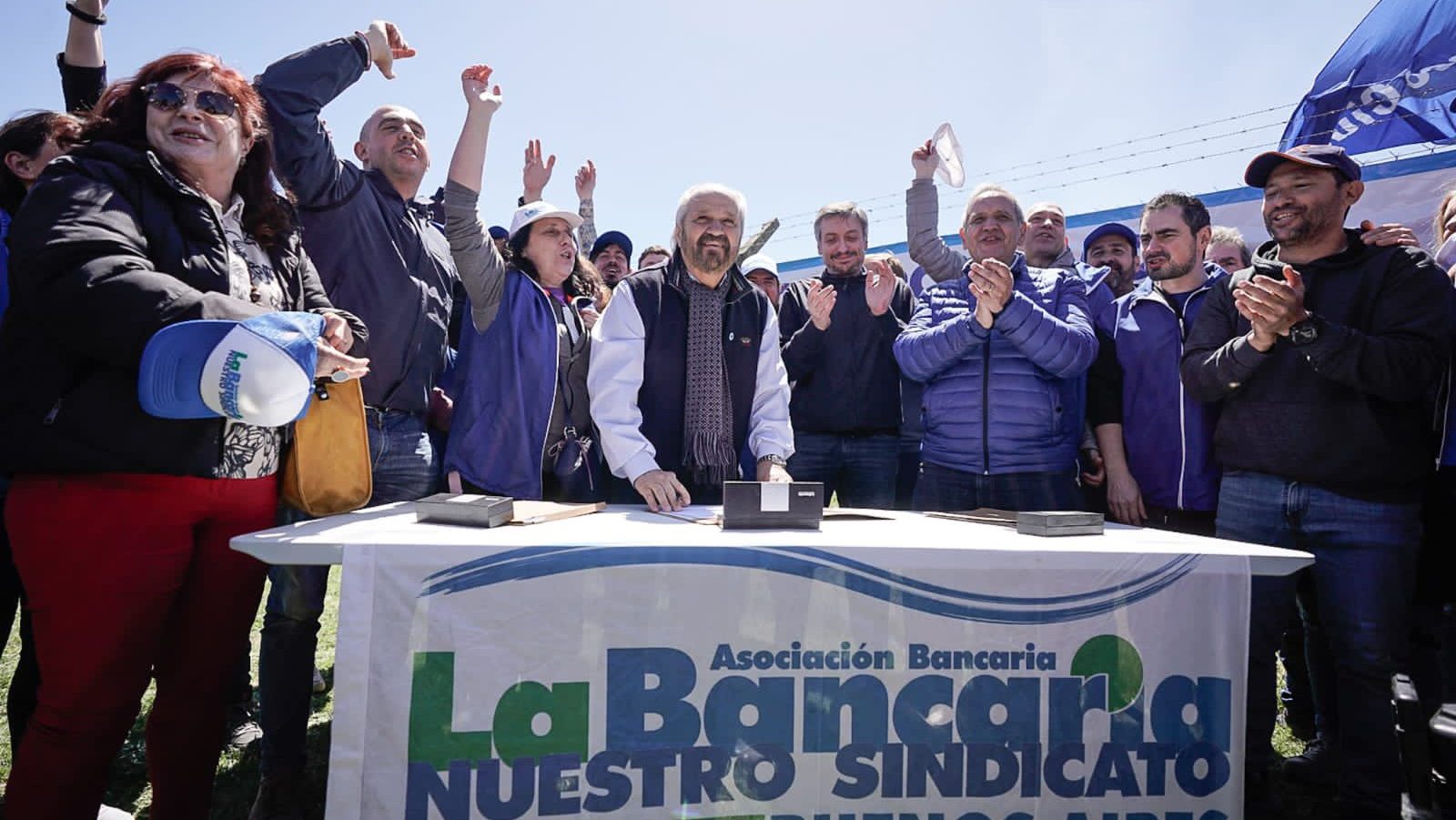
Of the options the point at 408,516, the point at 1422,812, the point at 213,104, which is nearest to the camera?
the point at 1422,812

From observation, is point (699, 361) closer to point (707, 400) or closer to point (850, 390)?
point (707, 400)

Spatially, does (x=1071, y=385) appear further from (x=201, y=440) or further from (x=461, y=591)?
(x=201, y=440)

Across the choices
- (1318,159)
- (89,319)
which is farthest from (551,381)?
(1318,159)

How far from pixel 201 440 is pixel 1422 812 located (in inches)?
92.1

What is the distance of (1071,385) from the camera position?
110 inches

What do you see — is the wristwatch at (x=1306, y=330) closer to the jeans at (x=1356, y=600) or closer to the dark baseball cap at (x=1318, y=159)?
the jeans at (x=1356, y=600)

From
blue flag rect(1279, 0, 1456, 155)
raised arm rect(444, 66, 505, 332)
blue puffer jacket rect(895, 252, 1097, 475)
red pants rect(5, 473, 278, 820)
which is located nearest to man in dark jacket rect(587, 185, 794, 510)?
raised arm rect(444, 66, 505, 332)

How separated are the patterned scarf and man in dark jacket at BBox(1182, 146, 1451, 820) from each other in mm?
1558

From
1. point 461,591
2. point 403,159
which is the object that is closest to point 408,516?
point 461,591

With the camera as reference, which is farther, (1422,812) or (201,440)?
(201,440)

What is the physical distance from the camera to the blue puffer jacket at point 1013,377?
2551 millimetres

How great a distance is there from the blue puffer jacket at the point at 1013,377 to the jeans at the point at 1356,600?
26.9 inches

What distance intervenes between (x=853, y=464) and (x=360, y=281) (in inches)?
81.5

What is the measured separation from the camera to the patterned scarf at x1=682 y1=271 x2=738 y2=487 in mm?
2420
